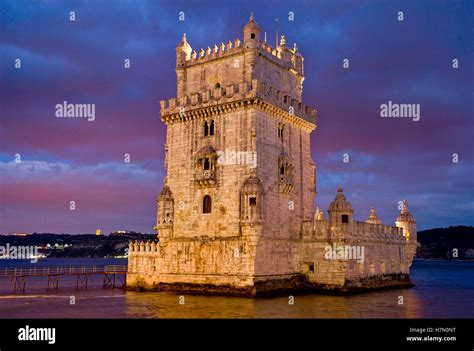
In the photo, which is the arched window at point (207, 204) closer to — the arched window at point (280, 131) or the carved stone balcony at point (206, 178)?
the carved stone balcony at point (206, 178)

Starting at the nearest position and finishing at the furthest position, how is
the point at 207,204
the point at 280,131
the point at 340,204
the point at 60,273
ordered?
the point at 207,204
the point at 340,204
the point at 280,131
the point at 60,273

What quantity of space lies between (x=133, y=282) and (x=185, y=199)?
9.99 meters

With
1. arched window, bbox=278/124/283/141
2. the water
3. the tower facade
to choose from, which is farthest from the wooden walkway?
arched window, bbox=278/124/283/141

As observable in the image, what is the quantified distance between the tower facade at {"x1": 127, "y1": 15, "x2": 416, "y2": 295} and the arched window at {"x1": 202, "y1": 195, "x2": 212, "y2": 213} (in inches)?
4.9

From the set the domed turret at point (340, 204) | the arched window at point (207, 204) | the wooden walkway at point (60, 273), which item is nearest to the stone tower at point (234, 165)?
the arched window at point (207, 204)

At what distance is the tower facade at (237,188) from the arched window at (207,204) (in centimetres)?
13

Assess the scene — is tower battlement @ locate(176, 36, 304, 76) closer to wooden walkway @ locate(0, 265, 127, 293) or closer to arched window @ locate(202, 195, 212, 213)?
arched window @ locate(202, 195, 212, 213)

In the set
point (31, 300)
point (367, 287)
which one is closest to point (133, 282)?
point (31, 300)

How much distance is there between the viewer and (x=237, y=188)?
140ft

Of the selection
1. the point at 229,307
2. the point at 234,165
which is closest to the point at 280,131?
the point at 234,165

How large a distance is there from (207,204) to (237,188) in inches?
145

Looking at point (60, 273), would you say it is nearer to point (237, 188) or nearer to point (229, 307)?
point (237, 188)

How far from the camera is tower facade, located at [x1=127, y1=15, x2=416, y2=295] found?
139 ft
